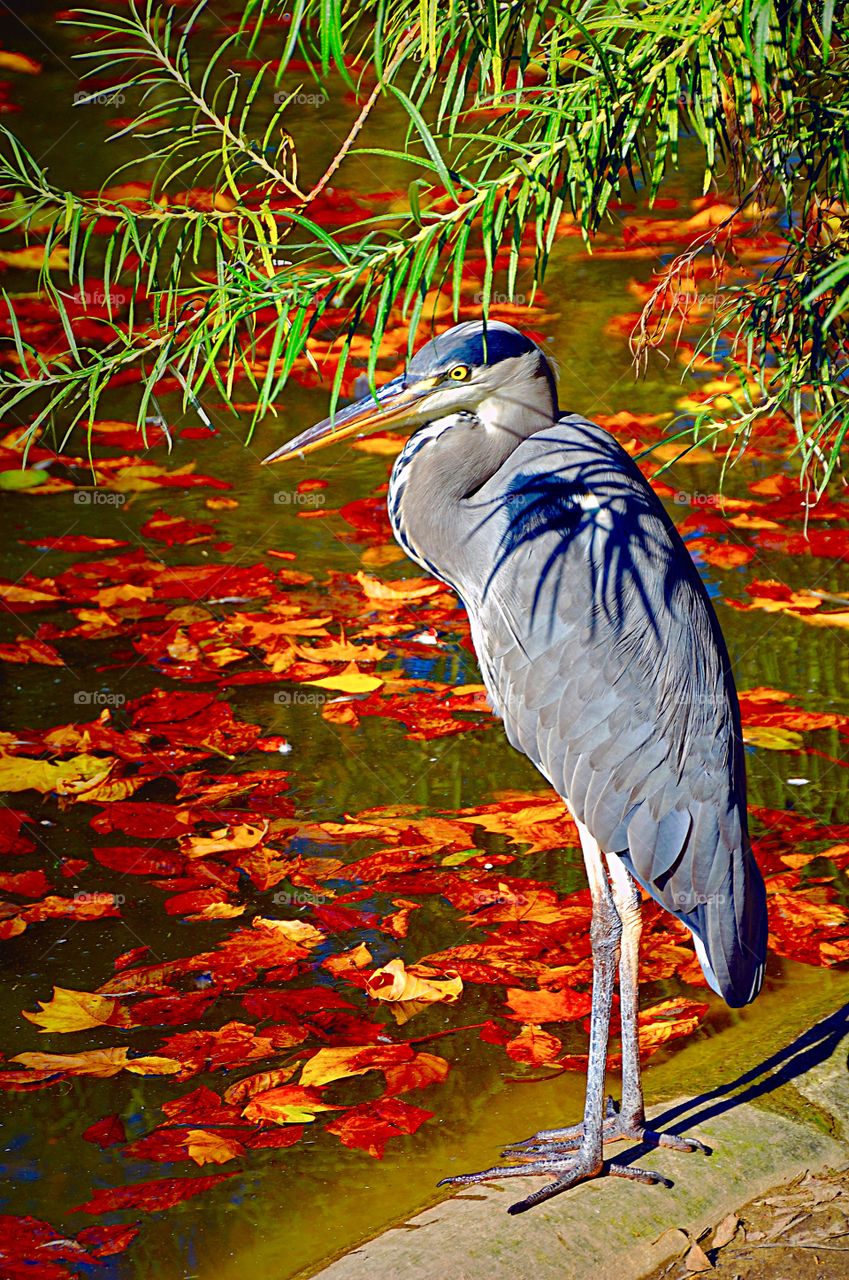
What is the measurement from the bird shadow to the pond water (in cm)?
4

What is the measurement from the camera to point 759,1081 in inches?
120

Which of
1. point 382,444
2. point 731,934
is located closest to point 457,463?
point 731,934

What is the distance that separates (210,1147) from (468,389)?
1734mm

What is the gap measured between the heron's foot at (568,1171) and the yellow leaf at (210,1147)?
1.52 ft

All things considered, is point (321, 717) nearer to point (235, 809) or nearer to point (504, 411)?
point (235, 809)

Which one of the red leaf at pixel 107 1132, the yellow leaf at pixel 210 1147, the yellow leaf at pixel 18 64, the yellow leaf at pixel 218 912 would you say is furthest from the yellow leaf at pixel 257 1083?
the yellow leaf at pixel 18 64

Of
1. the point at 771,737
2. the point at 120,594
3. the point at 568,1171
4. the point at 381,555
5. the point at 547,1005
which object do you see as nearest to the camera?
the point at 568,1171

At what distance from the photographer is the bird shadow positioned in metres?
2.92

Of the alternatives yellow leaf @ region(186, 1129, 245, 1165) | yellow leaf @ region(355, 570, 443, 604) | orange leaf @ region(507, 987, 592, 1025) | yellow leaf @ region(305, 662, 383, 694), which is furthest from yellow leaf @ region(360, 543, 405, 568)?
yellow leaf @ region(186, 1129, 245, 1165)

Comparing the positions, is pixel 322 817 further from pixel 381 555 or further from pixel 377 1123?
pixel 381 555

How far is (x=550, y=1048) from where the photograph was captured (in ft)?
10.7

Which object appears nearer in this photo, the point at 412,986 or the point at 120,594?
the point at 412,986

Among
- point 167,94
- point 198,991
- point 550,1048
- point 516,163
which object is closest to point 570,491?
point 516,163

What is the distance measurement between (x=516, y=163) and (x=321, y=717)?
2.89 metres
